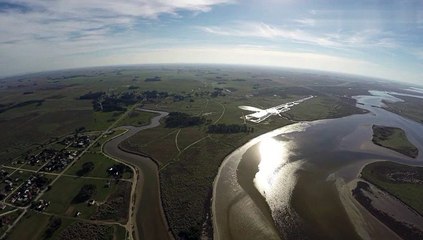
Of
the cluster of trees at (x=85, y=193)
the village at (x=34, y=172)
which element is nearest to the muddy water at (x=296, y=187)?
the cluster of trees at (x=85, y=193)

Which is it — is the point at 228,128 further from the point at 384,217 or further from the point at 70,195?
the point at 70,195

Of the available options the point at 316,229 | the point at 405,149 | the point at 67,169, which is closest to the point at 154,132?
the point at 67,169

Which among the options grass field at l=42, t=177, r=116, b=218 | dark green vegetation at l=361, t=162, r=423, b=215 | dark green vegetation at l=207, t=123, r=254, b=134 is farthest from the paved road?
dark green vegetation at l=361, t=162, r=423, b=215

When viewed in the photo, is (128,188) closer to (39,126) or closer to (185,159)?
(185,159)

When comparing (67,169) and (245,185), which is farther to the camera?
(67,169)

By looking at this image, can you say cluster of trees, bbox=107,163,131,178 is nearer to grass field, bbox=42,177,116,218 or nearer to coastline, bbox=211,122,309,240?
grass field, bbox=42,177,116,218

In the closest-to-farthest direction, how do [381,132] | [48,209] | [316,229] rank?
[316,229]
[48,209]
[381,132]

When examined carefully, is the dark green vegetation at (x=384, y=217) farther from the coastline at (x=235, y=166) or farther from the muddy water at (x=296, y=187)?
the coastline at (x=235, y=166)
